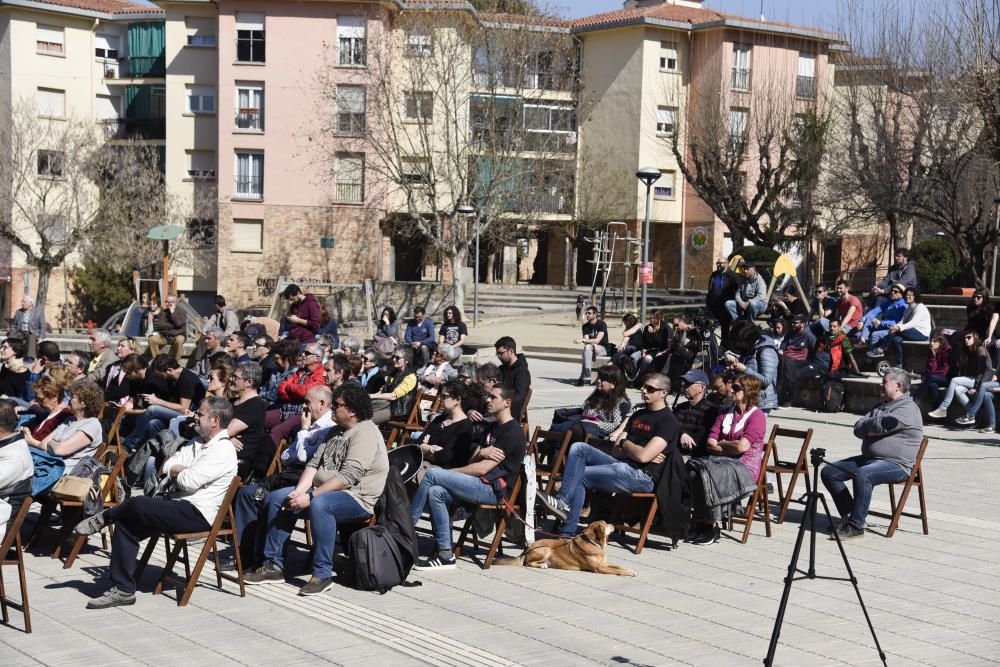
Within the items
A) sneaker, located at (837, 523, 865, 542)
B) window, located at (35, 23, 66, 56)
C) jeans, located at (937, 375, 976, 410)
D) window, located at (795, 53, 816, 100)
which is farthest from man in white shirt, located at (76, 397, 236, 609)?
window, located at (35, 23, 66, 56)

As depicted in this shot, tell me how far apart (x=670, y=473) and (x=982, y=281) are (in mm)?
23051

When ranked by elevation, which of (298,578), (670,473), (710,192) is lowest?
(298,578)

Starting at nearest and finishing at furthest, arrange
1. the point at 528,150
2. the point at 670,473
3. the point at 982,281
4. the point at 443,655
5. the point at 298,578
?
the point at 443,655
the point at 298,578
the point at 670,473
the point at 982,281
the point at 528,150

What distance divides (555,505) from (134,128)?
162 feet

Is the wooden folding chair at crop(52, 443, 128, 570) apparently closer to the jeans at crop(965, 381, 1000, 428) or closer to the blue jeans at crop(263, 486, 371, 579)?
the blue jeans at crop(263, 486, 371, 579)

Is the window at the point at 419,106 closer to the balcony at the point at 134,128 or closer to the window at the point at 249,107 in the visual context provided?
the window at the point at 249,107

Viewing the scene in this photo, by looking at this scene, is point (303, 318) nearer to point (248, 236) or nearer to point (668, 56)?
point (248, 236)

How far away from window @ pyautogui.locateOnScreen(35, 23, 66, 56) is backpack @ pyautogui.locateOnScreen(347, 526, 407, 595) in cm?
5087

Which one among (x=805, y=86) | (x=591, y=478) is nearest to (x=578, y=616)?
(x=591, y=478)

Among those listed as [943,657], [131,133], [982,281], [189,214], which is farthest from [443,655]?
[131,133]

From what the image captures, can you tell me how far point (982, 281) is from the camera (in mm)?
29797

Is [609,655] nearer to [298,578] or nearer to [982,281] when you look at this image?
[298,578]

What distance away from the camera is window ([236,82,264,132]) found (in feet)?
165

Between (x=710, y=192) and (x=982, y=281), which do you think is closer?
(x=982, y=281)
